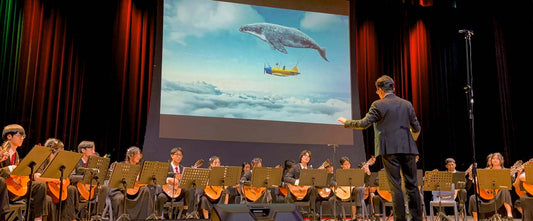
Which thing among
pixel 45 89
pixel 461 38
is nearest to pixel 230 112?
pixel 45 89

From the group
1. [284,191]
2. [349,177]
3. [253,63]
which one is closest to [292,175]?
[284,191]

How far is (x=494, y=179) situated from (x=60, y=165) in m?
5.77

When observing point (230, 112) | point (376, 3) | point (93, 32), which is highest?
point (376, 3)

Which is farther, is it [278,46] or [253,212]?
[278,46]

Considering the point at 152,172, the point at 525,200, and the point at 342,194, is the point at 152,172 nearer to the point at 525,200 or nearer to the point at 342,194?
the point at 342,194

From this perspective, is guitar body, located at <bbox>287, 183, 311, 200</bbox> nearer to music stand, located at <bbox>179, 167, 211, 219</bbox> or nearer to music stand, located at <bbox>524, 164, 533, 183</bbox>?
music stand, located at <bbox>179, 167, 211, 219</bbox>

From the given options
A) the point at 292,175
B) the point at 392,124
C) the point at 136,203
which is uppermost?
the point at 392,124

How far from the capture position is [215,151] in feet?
32.5

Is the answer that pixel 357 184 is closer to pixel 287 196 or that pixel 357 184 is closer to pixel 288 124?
pixel 287 196

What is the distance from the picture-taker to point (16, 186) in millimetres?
5137

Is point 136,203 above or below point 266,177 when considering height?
below

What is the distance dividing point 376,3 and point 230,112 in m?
4.76

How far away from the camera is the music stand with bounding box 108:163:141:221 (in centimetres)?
570

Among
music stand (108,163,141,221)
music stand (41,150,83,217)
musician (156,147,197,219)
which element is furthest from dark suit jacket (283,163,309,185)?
music stand (41,150,83,217)
